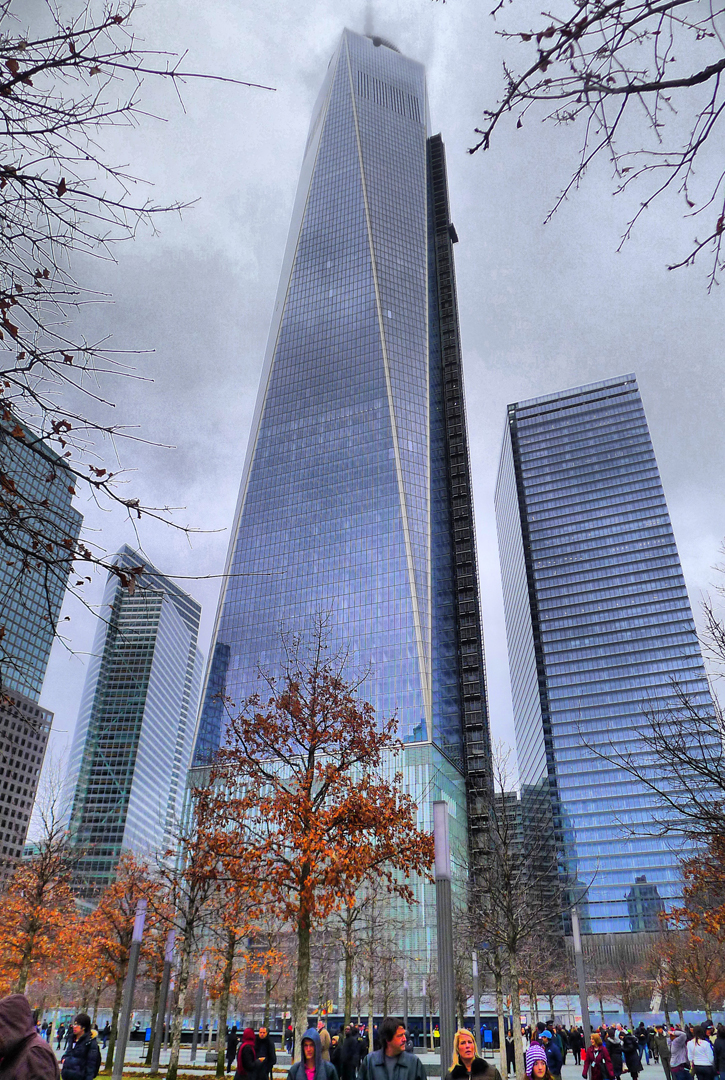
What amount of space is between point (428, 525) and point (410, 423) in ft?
52.3

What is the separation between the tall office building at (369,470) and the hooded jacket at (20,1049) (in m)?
74.5

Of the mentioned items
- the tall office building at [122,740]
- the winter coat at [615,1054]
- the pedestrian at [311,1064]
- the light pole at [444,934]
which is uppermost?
the tall office building at [122,740]

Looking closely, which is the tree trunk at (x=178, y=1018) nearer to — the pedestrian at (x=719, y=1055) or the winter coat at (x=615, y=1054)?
the winter coat at (x=615, y=1054)

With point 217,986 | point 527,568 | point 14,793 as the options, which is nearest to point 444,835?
point 217,986

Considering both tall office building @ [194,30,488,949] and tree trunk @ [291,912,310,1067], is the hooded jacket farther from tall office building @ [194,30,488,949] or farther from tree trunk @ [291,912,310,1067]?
tall office building @ [194,30,488,949]

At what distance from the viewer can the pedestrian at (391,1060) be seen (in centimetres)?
618

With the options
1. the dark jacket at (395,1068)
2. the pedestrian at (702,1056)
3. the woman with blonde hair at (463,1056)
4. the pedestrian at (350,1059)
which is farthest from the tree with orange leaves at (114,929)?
the woman with blonde hair at (463,1056)

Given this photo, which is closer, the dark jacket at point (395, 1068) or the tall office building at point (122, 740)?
the dark jacket at point (395, 1068)

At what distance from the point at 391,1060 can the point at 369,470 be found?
9102 cm

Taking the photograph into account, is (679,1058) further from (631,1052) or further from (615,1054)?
(631,1052)

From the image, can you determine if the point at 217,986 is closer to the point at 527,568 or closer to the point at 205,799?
the point at 205,799

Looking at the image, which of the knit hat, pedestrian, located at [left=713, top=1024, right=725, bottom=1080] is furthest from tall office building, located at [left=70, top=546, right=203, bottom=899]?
the knit hat

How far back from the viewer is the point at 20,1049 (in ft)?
13.7

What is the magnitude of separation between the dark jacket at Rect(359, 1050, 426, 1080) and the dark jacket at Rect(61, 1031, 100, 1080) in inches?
261
